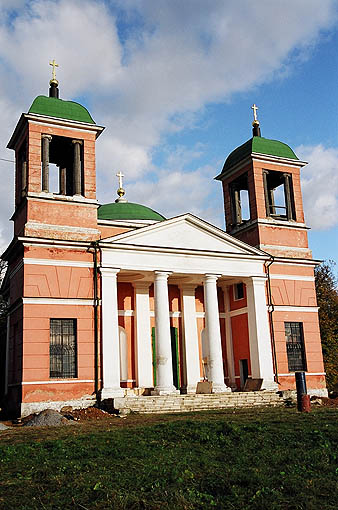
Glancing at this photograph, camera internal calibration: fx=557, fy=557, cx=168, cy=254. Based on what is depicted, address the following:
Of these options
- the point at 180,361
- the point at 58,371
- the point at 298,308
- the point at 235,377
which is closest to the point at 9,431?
the point at 58,371

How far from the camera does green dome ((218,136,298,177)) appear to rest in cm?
2594

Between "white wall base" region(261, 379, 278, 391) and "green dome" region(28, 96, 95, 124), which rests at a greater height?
"green dome" region(28, 96, 95, 124)

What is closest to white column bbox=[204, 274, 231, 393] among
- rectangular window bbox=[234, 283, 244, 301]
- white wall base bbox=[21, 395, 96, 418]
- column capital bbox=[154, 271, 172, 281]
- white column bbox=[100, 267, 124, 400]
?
column capital bbox=[154, 271, 172, 281]

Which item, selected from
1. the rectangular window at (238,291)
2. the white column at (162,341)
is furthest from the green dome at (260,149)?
the white column at (162,341)

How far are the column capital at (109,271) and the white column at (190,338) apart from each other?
4.47 metres

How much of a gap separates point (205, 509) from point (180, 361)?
17.8 metres

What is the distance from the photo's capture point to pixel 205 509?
21.0 feet

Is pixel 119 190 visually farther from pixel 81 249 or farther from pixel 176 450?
pixel 176 450

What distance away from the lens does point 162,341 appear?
2083 cm

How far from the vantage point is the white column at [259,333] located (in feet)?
74.6

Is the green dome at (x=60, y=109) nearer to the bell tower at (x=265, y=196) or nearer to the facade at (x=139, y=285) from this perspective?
the facade at (x=139, y=285)

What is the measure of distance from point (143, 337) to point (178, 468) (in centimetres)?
1467

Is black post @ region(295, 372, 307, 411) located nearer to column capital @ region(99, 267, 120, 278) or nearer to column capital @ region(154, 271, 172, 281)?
column capital @ region(154, 271, 172, 281)

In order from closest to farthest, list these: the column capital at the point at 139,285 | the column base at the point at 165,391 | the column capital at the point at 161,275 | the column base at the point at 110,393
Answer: the column base at the point at 110,393, the column base at the point at 165,391, the column capital at the point at 161,275, the column capital at the point at 139,285
